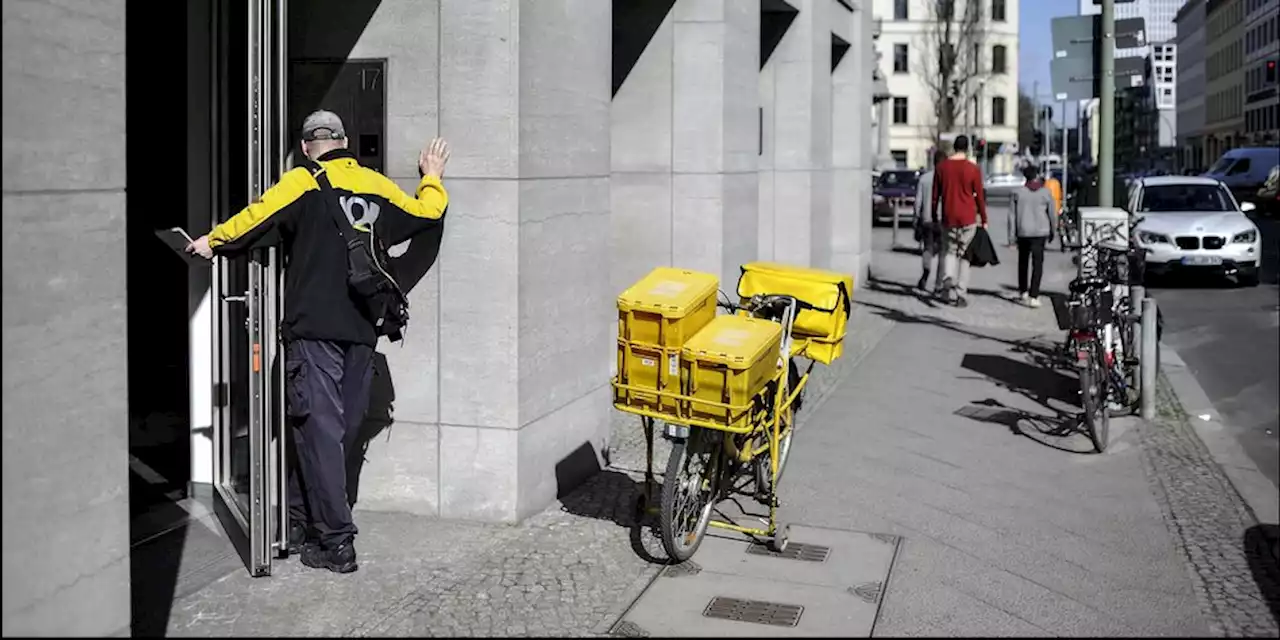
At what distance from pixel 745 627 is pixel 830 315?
2174 millimetres

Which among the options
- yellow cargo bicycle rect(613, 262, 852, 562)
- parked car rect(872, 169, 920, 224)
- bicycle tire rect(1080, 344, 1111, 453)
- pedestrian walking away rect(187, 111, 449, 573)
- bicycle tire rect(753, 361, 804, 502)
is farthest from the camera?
parked car rect(872, 169, 920, 224)

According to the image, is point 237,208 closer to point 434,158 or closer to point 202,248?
point 434,158

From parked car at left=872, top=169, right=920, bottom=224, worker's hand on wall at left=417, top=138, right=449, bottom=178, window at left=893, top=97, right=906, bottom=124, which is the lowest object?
worker's hand on wall at left=417, top=138, right=449, bottom=178

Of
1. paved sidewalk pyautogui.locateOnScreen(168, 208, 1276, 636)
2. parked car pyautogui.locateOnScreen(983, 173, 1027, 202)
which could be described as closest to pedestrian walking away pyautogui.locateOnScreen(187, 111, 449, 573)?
paved sidewalk pyautogui.locateOnScreen(168, 208, 1276, 636)

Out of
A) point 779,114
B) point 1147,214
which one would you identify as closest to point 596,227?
point 779,114

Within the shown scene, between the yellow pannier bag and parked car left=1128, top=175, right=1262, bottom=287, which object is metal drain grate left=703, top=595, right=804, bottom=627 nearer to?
the yellow pannier bag

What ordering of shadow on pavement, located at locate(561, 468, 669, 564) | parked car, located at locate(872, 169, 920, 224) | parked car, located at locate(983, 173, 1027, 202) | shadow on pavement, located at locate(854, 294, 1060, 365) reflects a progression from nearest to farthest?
shadow on pavement, located at locate(561, 468, 669, 564), shadow on pavement, located at locate(854, 294, 1060, 365), parked car, located at locate(872, 169, 920, 224), parked car, located at locate(983, 173, 1027, 202)

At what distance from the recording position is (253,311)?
6414mm

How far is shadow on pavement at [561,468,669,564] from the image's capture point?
7.18 m

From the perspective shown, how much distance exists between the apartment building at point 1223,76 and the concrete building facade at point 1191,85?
1967 mm

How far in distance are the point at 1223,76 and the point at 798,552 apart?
132 meters

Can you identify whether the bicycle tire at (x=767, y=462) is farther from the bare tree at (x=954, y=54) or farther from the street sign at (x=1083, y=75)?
the bare tree at (x=954, y=54)

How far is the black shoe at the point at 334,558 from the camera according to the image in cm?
657

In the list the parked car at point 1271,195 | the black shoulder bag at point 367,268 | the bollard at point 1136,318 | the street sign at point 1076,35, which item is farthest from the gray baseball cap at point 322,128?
the parked car at point 1271,195
